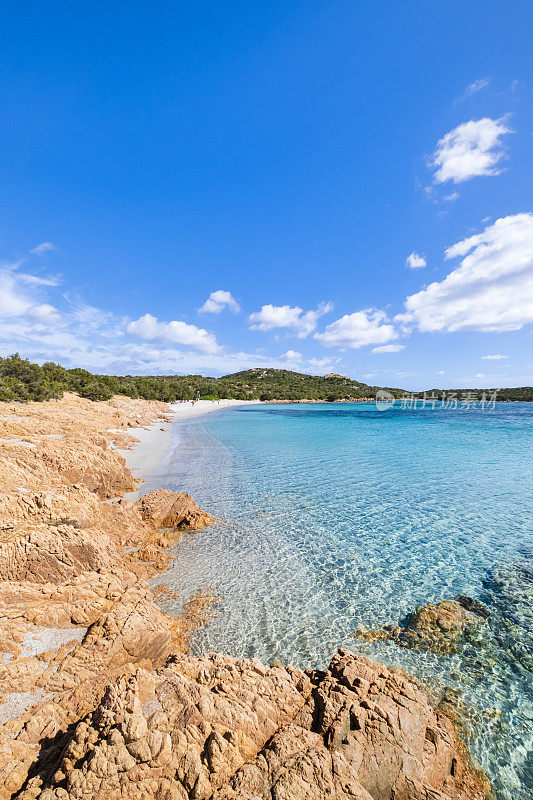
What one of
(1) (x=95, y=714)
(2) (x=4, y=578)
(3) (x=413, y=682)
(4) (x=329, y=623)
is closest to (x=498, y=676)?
(3) (x=413, y=682)

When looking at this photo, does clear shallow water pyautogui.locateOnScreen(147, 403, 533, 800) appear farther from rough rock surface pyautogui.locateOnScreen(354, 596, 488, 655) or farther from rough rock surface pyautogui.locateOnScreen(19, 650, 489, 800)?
rough rock surface pyautogui.locateOnScreen(19, 650, 489, 800)

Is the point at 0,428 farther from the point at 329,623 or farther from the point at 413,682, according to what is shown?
the point at 413,682

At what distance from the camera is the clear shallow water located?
5.45 meters

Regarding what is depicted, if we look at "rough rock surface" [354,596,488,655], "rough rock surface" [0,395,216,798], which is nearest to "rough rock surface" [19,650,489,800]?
"rough rock surface" [0,395,216,798]

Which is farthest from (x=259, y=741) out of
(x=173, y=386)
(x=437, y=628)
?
(x=173, y=386)

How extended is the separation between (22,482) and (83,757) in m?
8.74

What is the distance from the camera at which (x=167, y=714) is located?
3.44m

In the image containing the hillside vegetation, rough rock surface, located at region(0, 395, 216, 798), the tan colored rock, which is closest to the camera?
rough rock surface, located at region(0, 395, 216, 798)

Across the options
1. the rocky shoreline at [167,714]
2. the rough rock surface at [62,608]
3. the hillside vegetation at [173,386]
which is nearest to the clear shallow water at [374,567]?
the rocky shoreline at [167,714]

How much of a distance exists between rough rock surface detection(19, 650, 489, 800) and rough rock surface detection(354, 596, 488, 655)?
1.83 metres

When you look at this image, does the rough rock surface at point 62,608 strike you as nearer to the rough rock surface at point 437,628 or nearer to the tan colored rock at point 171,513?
the tan colored rock at point 171,513

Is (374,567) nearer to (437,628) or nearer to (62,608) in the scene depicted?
(437,628)

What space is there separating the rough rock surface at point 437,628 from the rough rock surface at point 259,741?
72.2 inches

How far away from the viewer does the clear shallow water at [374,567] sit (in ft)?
17.9
